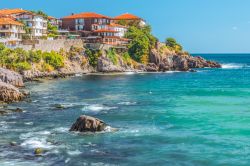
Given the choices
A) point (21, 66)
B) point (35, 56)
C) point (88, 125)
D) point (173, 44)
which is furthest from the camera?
point (173, 44)

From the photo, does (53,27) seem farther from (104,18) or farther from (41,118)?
(41,118)

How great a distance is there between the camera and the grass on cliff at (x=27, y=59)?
380 ft

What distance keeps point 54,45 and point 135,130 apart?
306ft

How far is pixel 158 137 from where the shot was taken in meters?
49.8

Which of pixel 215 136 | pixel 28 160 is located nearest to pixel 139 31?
pixel 215 136

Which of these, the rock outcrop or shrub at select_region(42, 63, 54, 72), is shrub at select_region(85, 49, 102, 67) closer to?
the rock outcrop

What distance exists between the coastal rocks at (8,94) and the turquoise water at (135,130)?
3094mm

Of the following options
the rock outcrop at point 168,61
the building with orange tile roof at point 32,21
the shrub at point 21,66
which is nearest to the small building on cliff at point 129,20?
the rock outcrop at point 168,61

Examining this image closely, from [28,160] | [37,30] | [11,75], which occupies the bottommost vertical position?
[28,160]

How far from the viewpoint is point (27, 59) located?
123250 mm

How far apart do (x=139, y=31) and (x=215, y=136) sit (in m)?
130

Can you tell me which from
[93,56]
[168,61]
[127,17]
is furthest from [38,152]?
[127,17]

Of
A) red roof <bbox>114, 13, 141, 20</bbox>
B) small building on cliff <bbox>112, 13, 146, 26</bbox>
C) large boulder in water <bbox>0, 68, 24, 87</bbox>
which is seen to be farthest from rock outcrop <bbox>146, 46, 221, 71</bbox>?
large boulder in water <bbox>0, 68, 24, 87</bbox>

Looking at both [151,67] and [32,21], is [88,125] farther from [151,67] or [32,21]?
[151,67]
